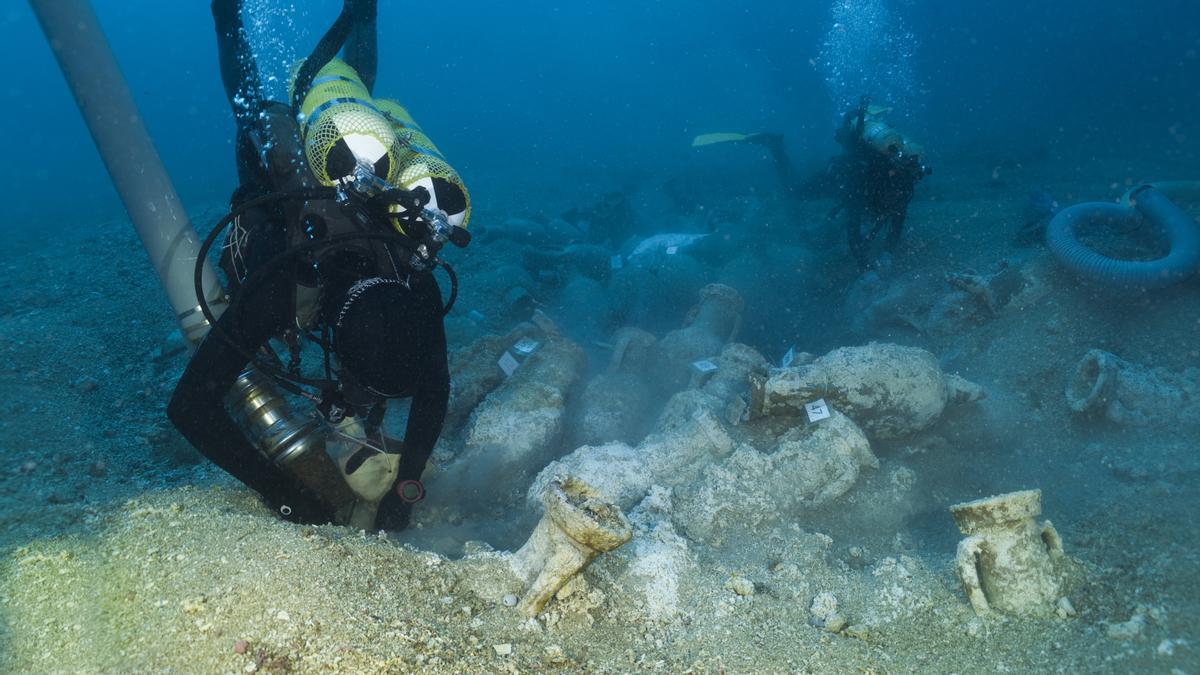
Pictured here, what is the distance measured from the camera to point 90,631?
182 cm

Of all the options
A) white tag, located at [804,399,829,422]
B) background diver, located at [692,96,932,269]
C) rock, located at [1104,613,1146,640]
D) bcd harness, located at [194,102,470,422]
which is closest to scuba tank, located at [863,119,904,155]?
background diver, located at [692,96,932,269]

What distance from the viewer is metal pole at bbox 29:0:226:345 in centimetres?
302

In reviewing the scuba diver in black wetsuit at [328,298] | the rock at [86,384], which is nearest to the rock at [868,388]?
the scuba diver in black wetsuit at [328,298]

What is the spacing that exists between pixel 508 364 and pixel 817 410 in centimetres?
260

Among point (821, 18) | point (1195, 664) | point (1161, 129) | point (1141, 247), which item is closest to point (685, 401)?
point (1195, 664)

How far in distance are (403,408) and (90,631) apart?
3.41 meters

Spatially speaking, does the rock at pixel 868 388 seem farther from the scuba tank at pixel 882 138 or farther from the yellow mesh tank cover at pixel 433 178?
the scuba tank at pixel 882 138

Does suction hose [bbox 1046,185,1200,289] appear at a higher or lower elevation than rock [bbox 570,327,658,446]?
higher

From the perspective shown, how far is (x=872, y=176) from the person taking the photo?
770 centimetres

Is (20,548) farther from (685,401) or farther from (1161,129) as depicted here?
(1161,129)

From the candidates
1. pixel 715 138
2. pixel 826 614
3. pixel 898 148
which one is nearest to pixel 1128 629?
pixel 826 614

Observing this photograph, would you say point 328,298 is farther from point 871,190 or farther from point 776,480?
point 871,190

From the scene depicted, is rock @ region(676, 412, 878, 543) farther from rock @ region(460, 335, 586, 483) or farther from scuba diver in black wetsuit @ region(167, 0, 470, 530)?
scuba diver in black wetsuit @ region(167, 0, 470, 530)

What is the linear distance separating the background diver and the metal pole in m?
7.41
